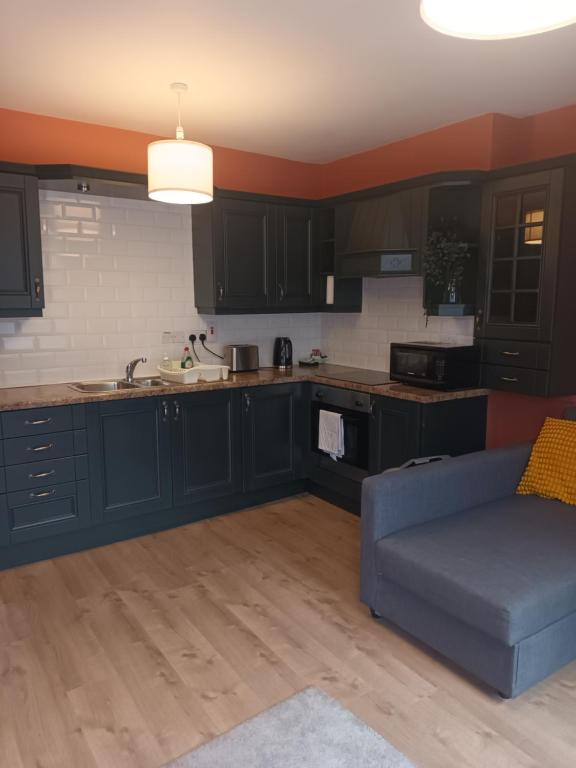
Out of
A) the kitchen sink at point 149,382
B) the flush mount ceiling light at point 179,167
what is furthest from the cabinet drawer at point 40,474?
the flush mount ceiling light at point 179,167

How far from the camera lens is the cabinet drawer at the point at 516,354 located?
122 inches

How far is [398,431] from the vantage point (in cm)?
346

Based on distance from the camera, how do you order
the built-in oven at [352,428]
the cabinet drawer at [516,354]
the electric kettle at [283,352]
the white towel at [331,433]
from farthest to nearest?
the electric kettle at [283,352] → the white towel at [331,433] → the built-in oven at [352,428] → the cabinet drawer at [516,354]

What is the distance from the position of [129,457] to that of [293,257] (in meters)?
1.97

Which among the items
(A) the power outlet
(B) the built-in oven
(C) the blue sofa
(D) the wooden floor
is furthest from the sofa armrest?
(A) the power outlet

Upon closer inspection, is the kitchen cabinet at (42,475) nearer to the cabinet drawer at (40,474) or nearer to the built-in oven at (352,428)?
the cabinet drawer at (40,474)

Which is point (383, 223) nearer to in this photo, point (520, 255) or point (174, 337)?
point (520, 255)

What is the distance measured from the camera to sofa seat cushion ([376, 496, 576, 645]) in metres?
2.01

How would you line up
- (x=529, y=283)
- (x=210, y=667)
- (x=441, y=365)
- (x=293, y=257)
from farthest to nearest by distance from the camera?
(x=293, y=257) < (x=441, y=365) < (x=529, y=283) < (x=210, y=667)

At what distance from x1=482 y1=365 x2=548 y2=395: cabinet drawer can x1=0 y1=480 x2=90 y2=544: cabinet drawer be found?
250 centimetres

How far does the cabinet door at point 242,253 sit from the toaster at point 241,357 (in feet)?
1.05

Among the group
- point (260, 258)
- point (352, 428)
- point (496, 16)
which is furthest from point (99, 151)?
point (496, 16)

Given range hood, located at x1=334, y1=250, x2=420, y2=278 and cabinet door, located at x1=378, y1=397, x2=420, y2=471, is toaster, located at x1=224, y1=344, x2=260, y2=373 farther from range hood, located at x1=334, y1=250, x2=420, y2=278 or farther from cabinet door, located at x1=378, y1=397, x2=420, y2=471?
cabinet door, located at x1=378, y1=397, x2=420, y2=471

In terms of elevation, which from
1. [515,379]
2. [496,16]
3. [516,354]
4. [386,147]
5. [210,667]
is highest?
[386,147]
